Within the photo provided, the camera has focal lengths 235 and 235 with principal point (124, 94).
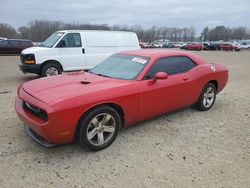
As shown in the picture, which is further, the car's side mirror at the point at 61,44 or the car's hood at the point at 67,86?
the car's side mirror at the point at 61,44

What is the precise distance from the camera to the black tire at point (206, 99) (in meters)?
5.21

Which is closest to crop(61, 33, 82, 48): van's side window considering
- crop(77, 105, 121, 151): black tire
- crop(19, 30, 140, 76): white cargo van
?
crop(19, 30, 140, 76): white cargo van

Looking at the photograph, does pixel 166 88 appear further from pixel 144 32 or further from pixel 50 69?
pixel 144 32

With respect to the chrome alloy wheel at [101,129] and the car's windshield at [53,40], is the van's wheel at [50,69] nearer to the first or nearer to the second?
the car's windshield at [53,40]

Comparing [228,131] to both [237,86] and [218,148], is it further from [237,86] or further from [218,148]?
[237,86]

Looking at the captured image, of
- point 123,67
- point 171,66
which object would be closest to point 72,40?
point 123,67

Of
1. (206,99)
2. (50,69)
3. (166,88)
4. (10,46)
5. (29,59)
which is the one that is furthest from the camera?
(10,46)

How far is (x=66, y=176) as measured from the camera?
2.91m

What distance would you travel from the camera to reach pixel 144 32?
105500 millimetres

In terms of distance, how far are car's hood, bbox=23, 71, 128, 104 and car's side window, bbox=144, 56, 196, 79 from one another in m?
0.66

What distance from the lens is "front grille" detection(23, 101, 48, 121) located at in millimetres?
3090

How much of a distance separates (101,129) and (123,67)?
1.37 metres

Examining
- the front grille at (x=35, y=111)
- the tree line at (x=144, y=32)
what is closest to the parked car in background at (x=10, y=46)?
the front grille at (x=35, y=111)

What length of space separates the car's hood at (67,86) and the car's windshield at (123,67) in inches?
9.3
